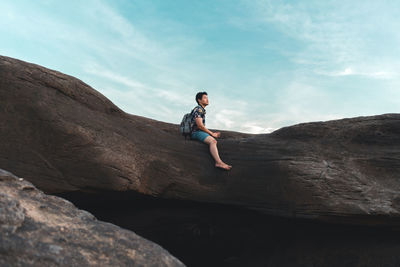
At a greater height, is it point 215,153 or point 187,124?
point 187,124

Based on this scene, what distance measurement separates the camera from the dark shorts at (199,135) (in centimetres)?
886

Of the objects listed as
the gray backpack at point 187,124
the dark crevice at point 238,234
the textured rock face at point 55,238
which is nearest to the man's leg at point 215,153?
the gray backpack at point 187,124

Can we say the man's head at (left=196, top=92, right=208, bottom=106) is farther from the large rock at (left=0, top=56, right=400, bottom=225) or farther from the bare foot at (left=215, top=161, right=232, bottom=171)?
the bare foot at (left=215, top=161, right=232, bottom=171)

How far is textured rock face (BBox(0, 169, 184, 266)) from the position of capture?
3166mm

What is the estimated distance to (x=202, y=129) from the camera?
891cm

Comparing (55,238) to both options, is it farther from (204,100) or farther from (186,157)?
(204,100)

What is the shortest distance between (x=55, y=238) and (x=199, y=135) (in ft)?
19.0

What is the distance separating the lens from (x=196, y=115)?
29.2 ft

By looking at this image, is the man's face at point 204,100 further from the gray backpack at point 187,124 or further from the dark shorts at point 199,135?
the dark shorts at point 199,135

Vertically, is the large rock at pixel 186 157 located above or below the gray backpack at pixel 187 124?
below

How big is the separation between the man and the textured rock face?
14.7ft

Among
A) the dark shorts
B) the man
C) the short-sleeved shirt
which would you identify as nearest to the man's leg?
the man

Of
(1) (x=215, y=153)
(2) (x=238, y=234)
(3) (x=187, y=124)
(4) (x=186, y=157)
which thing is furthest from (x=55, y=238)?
(2) (x=238, y=234)

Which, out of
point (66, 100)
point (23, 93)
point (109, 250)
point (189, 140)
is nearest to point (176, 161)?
point (189, 140)
